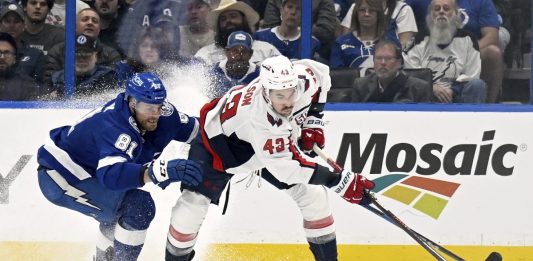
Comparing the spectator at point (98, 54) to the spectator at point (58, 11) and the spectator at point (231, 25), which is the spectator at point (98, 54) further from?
the spectator at point (231, 25)

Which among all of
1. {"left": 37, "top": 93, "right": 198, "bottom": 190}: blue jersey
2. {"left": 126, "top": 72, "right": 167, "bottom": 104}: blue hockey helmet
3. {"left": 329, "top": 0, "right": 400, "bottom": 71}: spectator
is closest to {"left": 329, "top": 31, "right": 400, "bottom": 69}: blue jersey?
{"left": 329, "top": 0, "right": 400, "bottom": 71}: spectator

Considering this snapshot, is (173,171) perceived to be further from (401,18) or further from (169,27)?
(401,18)

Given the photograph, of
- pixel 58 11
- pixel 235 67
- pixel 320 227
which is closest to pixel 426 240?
pixel 320 227

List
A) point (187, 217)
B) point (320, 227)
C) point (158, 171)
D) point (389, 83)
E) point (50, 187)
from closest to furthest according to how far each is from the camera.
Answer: point (158, 171)
point (50, 187)
point (187, 217)
point (320, 227)
point (389, 83)

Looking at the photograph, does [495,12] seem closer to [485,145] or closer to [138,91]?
[485,145]

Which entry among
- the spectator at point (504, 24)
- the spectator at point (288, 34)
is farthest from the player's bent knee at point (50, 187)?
the spectator at point (504, 24)

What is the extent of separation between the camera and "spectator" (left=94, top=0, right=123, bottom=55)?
6250 millimetres

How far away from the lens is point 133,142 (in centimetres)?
531

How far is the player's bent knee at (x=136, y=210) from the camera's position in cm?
553

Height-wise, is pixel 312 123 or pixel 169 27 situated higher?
pixel 169 27

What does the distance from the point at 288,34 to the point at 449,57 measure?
84 centimetres

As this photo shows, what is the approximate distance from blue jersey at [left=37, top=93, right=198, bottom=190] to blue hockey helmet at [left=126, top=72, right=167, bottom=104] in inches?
3.1

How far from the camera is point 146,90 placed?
5328 mm

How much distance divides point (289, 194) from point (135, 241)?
0.82 m
